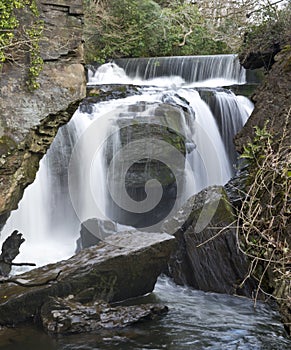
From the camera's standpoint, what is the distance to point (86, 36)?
16.1 m

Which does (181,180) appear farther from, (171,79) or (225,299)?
Answer: (171,79)

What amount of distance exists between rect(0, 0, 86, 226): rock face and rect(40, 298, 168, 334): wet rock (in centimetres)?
126

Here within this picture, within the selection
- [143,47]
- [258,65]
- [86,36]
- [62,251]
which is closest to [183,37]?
[143,47]

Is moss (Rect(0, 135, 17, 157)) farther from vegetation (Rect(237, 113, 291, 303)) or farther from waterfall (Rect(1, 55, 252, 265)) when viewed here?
waterfall (Rect(1, 55, 252, 265))

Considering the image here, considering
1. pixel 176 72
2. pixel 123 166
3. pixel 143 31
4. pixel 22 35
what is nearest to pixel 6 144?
Result: pixel 22 35

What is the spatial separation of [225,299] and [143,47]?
1210 cm

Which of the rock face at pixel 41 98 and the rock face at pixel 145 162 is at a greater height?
the rock face at pixel 41 98

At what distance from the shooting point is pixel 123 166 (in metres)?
Answer: 9.64

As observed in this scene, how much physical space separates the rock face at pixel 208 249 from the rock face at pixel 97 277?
0.44 meters

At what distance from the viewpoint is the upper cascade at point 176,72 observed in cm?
1399

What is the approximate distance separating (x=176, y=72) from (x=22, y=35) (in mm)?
9362

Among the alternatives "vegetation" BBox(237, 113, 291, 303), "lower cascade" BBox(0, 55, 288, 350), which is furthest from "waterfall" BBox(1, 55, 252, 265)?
"vegetation" BBox(237, 113, 291, 303)

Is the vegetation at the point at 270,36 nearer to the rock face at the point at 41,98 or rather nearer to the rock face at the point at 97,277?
the rock face at the point at 41,98

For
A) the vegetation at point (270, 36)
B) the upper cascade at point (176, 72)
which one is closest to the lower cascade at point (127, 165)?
the vegetation at point (270, 36)
